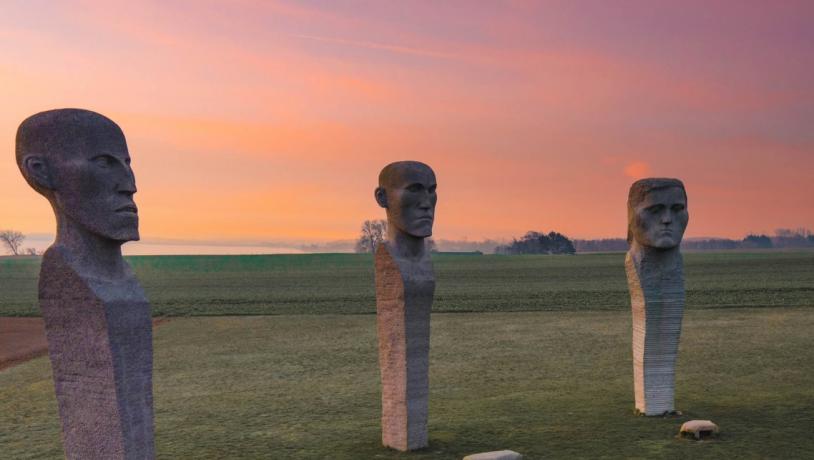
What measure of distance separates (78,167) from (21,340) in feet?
66.3

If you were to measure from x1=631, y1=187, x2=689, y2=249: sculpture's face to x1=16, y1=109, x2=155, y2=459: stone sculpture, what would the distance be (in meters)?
7.57

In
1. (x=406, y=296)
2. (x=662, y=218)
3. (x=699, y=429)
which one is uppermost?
(x=662, y=218)

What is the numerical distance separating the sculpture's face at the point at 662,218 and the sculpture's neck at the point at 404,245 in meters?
3.57

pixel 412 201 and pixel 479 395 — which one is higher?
pixel 412 201

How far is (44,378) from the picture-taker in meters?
17.4

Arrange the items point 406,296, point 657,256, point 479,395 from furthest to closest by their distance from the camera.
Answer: point 479,395
point 657,256
point 406,296

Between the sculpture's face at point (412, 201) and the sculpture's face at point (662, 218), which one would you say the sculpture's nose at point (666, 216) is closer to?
the sculpture's face at point (662, 218)

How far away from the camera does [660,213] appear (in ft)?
38.7

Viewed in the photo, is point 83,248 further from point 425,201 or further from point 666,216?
point 666,216

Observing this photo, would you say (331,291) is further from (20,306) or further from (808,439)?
(808,439)

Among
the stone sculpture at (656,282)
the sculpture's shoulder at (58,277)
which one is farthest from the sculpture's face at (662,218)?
the sculpture's shoulder at (58,277)

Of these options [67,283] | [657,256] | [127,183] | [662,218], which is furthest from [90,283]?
[657,256]

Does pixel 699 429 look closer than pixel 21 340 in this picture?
Yes

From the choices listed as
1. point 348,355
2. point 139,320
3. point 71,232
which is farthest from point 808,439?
point 348,355
